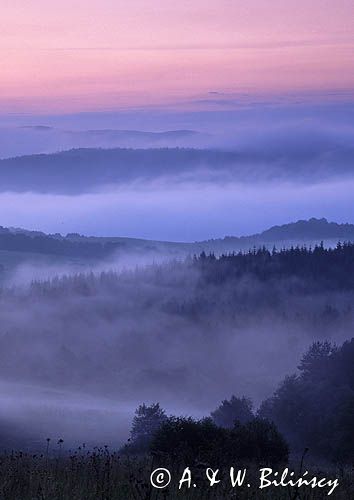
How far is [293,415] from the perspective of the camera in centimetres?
7481

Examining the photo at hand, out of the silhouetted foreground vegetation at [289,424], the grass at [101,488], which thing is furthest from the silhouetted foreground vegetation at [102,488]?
the silhouetted foreground vegetation at [289,424]

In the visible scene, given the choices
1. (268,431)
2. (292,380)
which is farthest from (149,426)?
(268,431)

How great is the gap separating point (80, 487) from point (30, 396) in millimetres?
179294

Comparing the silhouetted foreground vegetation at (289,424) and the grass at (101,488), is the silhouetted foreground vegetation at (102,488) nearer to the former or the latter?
the grass at (101,488)

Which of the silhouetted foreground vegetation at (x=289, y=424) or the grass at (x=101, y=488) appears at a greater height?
the grass at (x=101, y=488)

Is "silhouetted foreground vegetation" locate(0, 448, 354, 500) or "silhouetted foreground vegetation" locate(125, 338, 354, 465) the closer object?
"silhouetted foreground vegetation" locate(0, 448, 354, 500)

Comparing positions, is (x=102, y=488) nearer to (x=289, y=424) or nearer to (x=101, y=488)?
(x=101, y=488)

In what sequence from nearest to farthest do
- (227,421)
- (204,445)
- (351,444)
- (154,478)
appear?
(154,478), (204,445), (351,444), (227,421)

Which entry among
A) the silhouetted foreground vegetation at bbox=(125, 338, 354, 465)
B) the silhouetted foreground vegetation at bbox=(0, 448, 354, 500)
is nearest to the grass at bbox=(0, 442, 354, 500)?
the silhouetted foreground vegetation at bbox=(0, 448, 354, 500)

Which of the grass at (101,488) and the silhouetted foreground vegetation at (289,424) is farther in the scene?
the silhouetted foreground vegetation at (289,424)

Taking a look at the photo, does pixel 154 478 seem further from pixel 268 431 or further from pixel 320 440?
pixel 320 440

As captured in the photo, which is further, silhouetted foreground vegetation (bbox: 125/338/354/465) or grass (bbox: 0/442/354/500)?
silhouetted foreground vegetation (bbox: 125/338/354/465)

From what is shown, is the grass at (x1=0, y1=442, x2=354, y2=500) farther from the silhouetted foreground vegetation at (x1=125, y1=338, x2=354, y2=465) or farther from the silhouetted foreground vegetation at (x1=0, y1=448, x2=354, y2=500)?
the silhouetted foreground vegetation at (x1=125, y1=338, x2=354, y2=465)

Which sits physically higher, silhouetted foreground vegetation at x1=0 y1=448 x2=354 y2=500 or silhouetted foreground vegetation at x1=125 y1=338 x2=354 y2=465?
silhouetted foreground vegetation at x1=0 y1=448 x2=354 y2=500
